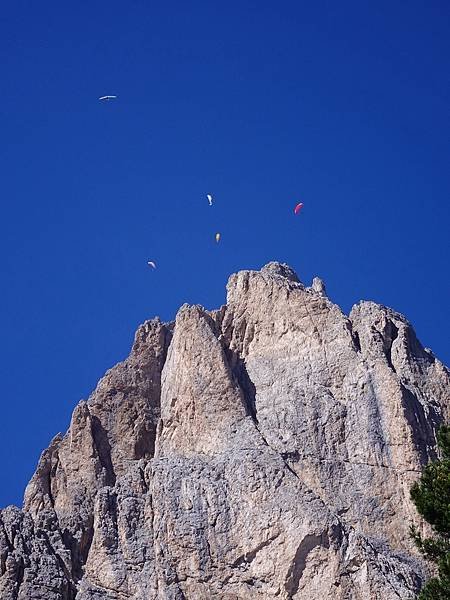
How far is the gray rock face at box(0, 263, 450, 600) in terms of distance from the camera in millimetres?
69125

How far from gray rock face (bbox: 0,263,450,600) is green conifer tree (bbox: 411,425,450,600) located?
37.6 ft

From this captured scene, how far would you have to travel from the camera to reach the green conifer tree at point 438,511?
2124 inches

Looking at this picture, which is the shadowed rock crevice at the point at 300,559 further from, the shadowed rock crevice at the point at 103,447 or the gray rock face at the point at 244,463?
the shadowed rock crevice at the point at 103,447

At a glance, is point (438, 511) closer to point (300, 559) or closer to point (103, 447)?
point (300, 559)

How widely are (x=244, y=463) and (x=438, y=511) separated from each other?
17.8 m

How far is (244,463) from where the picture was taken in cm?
7169

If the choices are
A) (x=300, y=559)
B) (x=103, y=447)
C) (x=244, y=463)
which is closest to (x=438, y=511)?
(x=300, y=559)

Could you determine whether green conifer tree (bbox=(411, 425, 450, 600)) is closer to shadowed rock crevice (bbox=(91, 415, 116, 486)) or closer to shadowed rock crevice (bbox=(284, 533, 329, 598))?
shadowed rock crevice (bbox=(284, 533, 329, 598))

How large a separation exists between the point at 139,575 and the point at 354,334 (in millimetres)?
17488

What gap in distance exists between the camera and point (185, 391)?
253ft

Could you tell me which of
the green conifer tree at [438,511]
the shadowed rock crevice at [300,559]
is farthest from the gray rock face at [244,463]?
the green conifer tree at [438,511]

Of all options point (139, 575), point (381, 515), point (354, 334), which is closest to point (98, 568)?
point (139, 575)

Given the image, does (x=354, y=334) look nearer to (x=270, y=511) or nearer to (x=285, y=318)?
(x=285, y=318)

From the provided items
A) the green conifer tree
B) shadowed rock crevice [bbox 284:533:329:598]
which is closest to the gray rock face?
shadowed rock crevice [bbox 284:533:329:598]
